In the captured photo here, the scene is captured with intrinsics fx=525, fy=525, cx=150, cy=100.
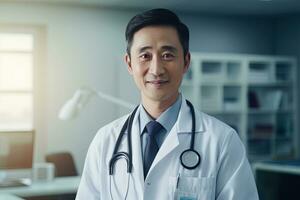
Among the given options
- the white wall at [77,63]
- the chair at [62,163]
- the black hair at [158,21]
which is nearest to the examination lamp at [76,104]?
the chair at [62,163]

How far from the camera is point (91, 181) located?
1.54 m

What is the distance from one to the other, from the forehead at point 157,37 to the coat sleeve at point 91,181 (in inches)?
13.9

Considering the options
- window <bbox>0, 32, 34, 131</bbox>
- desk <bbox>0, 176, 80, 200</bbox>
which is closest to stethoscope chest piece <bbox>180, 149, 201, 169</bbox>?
desk <bbox>0, 176, 80, 200</bbox>

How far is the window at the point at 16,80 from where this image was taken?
18.2 feet

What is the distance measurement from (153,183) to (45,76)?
14.5 feet

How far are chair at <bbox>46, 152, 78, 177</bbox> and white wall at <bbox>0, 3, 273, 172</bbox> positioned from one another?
87cm

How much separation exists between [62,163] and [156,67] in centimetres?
360

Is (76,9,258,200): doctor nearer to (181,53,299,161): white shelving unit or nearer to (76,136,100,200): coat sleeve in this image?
(76,136,100,200): coat sleeve

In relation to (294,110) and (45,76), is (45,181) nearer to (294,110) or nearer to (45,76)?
(45,76)

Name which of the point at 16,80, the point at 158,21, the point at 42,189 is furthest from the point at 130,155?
the point at 16,80

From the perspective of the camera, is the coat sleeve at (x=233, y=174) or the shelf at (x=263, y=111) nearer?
the coat sleeve at (x=233, y=174)

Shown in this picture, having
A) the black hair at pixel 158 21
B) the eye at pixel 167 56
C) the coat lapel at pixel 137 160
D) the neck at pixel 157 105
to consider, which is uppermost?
the black hair at pixel 158 21

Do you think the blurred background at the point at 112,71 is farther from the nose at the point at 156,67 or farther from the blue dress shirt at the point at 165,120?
the nose at the point at 156,67

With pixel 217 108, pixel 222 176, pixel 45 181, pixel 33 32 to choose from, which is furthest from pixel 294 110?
pixel 222 176
